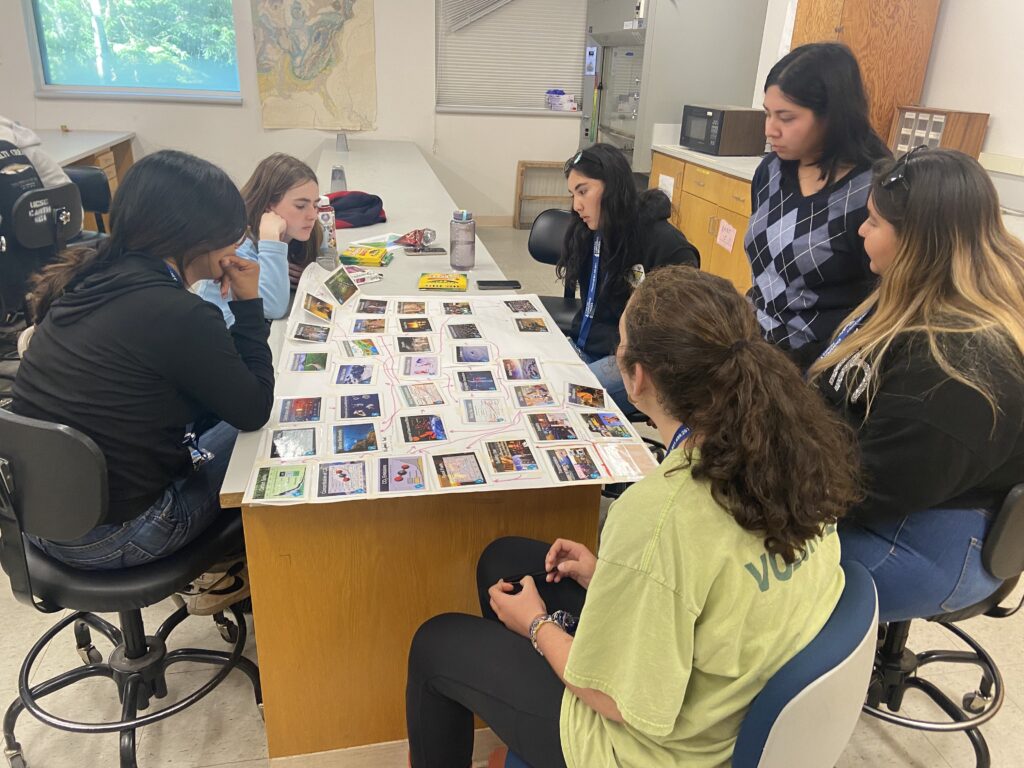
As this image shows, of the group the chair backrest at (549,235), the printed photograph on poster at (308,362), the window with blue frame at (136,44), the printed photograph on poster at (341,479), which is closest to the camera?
the printed photograph on poster at (341,479)

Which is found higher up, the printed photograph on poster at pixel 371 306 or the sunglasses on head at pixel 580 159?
the sunglasses on head at pixel 580 159

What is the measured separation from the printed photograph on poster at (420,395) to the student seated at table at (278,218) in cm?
63

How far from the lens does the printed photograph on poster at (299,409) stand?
145 centimetres

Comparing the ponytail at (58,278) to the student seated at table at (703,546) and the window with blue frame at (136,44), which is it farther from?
the window with blue frame at (136,44)

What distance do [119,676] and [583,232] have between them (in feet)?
5.53

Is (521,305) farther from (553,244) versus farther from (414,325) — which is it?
(553,244)

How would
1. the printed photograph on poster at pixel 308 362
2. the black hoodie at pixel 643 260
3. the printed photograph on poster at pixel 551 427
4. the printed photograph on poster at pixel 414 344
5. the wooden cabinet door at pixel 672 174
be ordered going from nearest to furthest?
1. the printed photograph on poster at pixel 551 427
2. the printed photograph on poster at pixel 308 362
3. the printed photograph on poster at pixel 414 344
4. the black hoodie at pixel 643 260
5. the wooden cabinet door at pixel 672 174

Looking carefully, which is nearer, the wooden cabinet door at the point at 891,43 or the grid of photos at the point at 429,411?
the grid of photos at the point at 429,411

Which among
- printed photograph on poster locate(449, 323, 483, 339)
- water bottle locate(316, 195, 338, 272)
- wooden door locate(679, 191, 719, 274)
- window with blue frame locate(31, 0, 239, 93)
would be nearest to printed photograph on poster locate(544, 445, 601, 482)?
printed photograph on poster locate(449, 323, 483, 339)

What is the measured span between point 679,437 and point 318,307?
4.25 feet

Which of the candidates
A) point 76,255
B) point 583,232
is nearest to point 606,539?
point 76,255

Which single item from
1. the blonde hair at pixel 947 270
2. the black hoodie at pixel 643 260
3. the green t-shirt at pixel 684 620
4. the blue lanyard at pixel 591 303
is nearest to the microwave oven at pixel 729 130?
the black hoodie at pixel 643 260

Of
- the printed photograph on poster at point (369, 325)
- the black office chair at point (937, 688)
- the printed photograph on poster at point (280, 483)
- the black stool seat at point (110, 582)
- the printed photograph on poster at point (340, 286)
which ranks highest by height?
the printed photograph on poster at point (340, 286)

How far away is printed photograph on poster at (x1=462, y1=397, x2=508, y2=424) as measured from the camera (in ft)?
4.85
